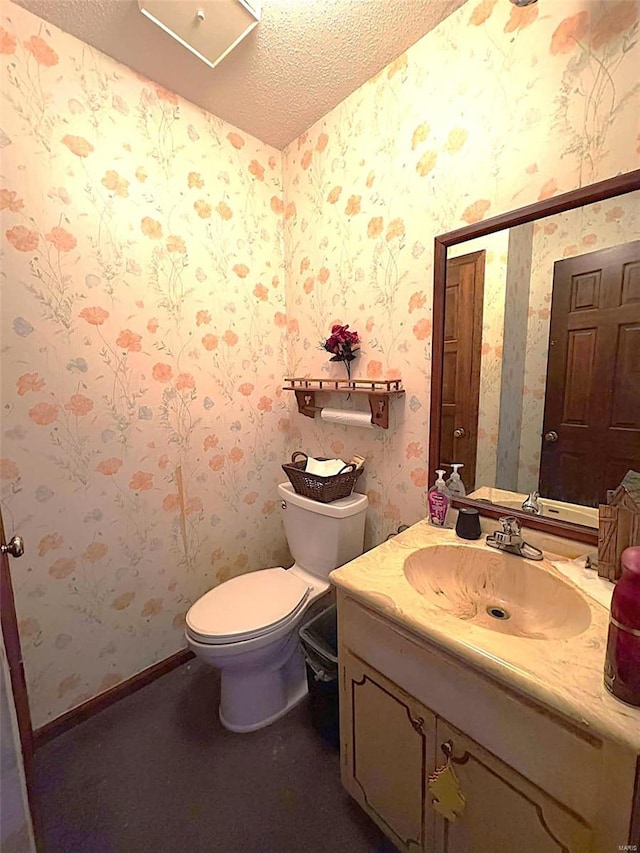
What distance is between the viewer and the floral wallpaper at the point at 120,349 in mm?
1155

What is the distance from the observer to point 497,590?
1.03 meters

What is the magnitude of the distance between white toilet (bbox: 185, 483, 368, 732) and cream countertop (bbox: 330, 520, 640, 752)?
1.65 feet

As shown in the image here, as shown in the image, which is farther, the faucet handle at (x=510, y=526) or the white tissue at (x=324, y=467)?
the white tissue at (x=324, y=467)

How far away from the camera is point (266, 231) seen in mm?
1752

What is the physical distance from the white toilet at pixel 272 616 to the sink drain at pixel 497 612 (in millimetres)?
601

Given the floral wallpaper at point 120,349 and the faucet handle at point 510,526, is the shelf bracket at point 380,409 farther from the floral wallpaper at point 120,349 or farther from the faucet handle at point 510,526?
the floral wallpaper at point 120,349

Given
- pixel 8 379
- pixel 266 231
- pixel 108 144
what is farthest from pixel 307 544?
pixel 108 144

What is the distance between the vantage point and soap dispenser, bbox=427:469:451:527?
122 centimetres

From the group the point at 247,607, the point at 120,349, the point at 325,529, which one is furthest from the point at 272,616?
the point at 120,349

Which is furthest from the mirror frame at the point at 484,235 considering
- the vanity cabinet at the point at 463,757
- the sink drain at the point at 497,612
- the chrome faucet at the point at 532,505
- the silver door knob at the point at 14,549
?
the silver door knob at the point at 14,549

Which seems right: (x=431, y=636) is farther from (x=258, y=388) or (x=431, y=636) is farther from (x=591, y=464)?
(x=258, y=388)

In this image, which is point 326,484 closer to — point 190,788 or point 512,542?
point 512,542

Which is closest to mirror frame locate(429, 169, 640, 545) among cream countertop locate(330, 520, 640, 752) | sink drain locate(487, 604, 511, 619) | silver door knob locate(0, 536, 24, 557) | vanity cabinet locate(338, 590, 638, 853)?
cream countertop locate(330, 520, 640, 752)

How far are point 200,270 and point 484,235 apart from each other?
113cm
